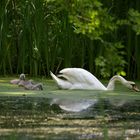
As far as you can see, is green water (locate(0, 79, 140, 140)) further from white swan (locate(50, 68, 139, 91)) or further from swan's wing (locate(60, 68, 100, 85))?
swan's wing (locate(60, 68, 100, 85))

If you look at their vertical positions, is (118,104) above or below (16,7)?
below

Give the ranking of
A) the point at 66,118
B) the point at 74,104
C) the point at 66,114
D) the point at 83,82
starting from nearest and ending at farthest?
the point at 66,118
the point at 66,114
the point at 74,104
the point at 83,82

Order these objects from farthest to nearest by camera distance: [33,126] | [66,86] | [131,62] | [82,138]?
[131,62], [66,86], [33,126], [82,138]

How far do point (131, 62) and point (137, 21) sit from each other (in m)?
2.71

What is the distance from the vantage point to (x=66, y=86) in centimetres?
712

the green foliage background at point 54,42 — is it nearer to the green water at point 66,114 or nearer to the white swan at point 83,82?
the white swan at point 83,82

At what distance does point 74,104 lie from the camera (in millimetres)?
5777

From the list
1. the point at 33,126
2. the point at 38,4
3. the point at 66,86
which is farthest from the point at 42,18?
the point at 33,126

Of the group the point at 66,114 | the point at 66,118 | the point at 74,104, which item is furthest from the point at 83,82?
the point at 66,118

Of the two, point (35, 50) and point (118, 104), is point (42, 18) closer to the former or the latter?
point (35, 50)

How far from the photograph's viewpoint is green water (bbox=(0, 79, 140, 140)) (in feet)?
13.8

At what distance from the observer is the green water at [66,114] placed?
4199mm

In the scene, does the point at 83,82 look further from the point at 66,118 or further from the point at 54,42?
the point at 66,118

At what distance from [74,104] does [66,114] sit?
61 centimetres
